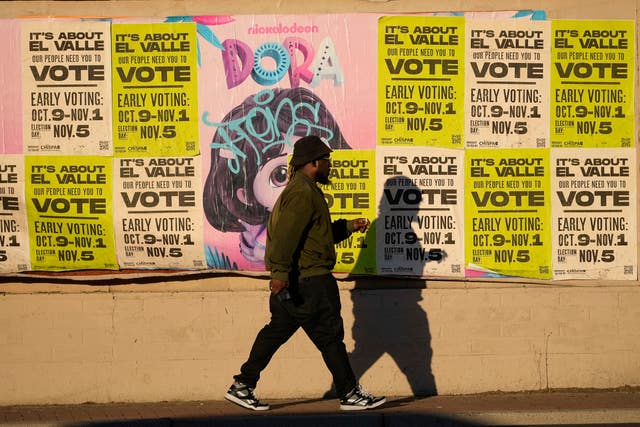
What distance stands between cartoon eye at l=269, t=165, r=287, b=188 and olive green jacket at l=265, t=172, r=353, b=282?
975 mm

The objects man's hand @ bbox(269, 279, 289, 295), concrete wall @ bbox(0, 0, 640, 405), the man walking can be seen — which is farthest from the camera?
concrete wall @ bbox(0, 0, 640, 405)

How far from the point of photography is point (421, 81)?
30.1ft

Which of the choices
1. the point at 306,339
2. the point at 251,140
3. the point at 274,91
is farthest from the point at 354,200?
the point at 306,339

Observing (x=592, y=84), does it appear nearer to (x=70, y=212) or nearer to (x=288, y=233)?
(x=288, y=233)

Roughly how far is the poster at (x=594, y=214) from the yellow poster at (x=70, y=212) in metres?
3.64

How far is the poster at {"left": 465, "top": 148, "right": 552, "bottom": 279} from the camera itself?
30.3 feet

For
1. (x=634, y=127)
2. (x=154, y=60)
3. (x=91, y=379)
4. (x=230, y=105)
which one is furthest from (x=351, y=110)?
(x=91, y=379)

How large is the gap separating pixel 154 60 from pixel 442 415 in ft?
11.8

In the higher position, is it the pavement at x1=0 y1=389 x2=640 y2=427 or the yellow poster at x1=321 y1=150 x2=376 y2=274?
the yellow poster at x1=321 y1=150 x2=376 y2=274

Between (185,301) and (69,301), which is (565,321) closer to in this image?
(185,301)

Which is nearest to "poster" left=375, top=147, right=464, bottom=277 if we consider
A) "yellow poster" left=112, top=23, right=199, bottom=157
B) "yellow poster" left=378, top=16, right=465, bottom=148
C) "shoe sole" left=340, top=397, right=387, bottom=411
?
"yellow poster" left=378, top=16, right=465, bottom=148

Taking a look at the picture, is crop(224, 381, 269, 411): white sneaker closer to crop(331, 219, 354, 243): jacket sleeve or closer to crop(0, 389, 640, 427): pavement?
crop(0, 389, 640, 427): pavement

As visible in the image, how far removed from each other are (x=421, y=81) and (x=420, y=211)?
3.43 ft

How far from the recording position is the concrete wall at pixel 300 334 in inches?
364
